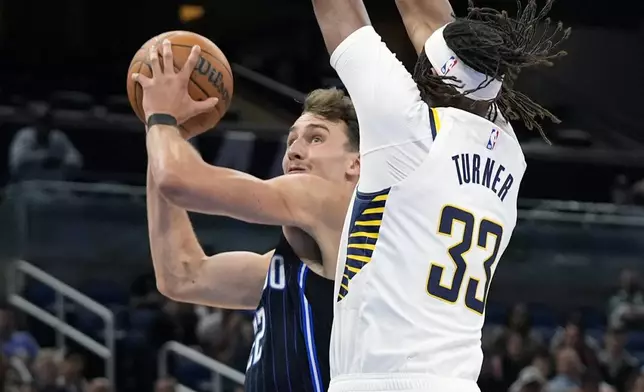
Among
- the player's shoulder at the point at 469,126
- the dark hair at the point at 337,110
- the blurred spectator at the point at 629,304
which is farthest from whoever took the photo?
the blurred spectator at the point at 629,304

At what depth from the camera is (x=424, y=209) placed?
252 centimetres

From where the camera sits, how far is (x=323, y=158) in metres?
3.15

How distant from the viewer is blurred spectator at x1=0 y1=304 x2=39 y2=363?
8.26m

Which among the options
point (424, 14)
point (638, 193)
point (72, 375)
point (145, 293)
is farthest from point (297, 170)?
point (638, 193)

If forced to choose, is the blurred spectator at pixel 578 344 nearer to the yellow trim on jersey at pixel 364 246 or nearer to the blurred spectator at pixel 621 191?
the blurred spectator at pixel 621 191

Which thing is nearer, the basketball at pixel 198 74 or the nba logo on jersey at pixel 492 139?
the nba logo on jersey at pixel 492 139

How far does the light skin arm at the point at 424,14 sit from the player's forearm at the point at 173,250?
957 millimetres

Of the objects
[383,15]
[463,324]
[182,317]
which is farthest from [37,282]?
[463,324]

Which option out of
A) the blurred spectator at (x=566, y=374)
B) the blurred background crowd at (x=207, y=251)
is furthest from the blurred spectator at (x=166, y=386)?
the blurred spectator at (x=566, y=374)

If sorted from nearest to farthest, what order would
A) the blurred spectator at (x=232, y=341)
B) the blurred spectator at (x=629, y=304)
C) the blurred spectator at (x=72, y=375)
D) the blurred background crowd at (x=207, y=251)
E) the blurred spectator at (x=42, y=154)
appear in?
the blurred spectator at (x=72, y=375) → the blurred background crowd at (x=207, y=251) → the blurred spectator at (x=232, y=341) → the blurred spectator at (x=629, y=304) → the blurred spectator at (x=42, y=154)

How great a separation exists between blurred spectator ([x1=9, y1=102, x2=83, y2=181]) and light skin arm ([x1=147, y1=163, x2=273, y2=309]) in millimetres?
6101

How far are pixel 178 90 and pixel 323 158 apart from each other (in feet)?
1.53

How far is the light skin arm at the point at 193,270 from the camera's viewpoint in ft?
11.6

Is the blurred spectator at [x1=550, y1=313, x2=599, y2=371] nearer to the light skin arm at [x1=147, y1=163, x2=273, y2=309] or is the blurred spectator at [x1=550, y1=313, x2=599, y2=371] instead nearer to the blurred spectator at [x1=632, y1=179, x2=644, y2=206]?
the blurred spectator at [x1=632, y1=179, x2=644, y2=206]
